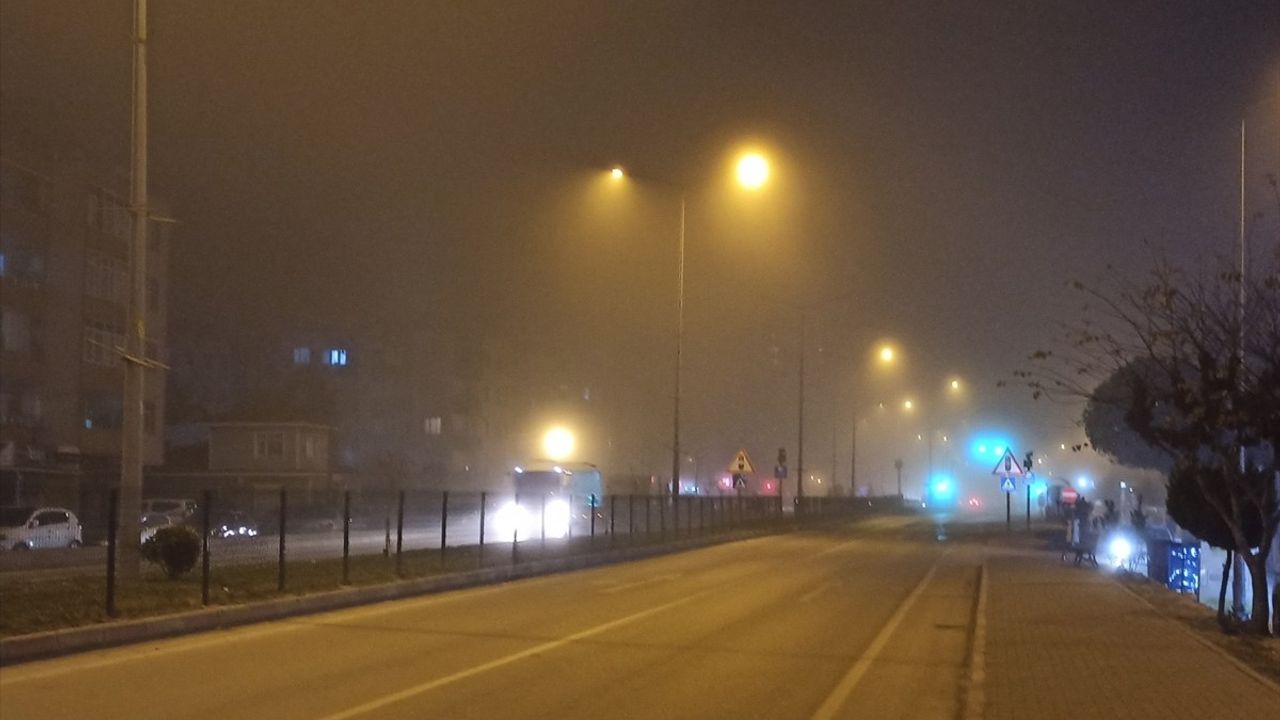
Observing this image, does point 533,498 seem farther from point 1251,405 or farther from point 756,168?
point 1251,405

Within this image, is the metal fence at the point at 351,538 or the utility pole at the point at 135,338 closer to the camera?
the utility pole at the point at 135,338

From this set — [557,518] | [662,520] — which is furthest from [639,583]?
[557,518]

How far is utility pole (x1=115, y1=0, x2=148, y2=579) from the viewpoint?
1886 centimetres

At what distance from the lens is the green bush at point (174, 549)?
19.8m

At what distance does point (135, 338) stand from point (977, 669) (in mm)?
12841

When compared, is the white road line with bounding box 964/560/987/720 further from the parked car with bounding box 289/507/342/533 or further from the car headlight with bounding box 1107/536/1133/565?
the parked car with bounding box 289/507/342/533

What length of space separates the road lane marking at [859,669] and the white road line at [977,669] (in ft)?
3.61

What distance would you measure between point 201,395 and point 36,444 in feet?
114

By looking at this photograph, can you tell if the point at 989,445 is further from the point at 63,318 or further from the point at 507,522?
the point at 63,318

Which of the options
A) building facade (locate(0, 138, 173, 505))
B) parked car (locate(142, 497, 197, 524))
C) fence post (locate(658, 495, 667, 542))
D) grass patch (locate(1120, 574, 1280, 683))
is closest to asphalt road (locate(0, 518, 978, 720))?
grass patch (locate(1120, 574, 1280, 683))

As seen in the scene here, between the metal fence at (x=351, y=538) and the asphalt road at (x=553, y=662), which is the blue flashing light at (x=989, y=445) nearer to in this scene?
the metal fence at (x=351, y=538)

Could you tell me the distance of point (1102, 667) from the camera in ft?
46.2

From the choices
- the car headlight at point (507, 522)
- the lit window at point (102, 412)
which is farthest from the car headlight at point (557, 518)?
the lit window at point (102, 412)

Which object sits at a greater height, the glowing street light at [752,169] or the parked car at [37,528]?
the glowing street light at [752,169]
